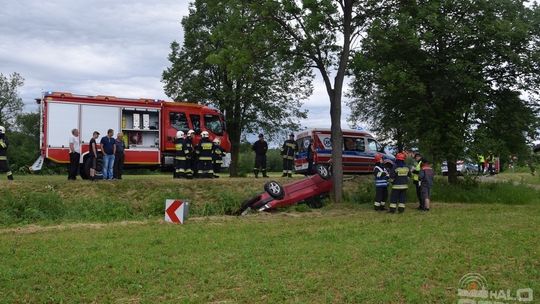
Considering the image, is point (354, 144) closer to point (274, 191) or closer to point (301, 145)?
point (301, 145)

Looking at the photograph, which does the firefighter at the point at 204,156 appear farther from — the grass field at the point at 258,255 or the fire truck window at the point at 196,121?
the grass field at the point at 258,255

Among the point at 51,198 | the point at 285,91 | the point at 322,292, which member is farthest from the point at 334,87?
the point at 285,91

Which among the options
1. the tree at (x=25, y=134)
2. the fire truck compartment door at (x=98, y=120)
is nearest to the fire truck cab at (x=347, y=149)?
the fire truck compartment door at (x=98, y=120)

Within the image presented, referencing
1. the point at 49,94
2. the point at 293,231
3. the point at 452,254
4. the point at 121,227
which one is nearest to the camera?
the point at 452,254

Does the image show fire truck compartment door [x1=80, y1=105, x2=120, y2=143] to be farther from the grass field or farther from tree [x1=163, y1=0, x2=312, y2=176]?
tree [x1=163, y1=0, x2=312, y2=176]

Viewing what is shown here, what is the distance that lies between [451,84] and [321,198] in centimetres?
653

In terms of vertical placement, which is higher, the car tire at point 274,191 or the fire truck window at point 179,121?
the fire truck window at point 179,121

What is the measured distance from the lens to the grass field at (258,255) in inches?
246

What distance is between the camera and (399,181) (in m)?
14.5

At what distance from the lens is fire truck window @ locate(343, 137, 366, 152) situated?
927 inches

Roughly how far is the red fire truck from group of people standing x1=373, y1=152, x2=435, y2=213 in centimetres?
741

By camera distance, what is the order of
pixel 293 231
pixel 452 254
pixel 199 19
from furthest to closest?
pixel 199 19
pixel 293 231
pixel 452 254

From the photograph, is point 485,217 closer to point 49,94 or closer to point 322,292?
point 322,292

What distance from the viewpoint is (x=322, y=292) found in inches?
245
